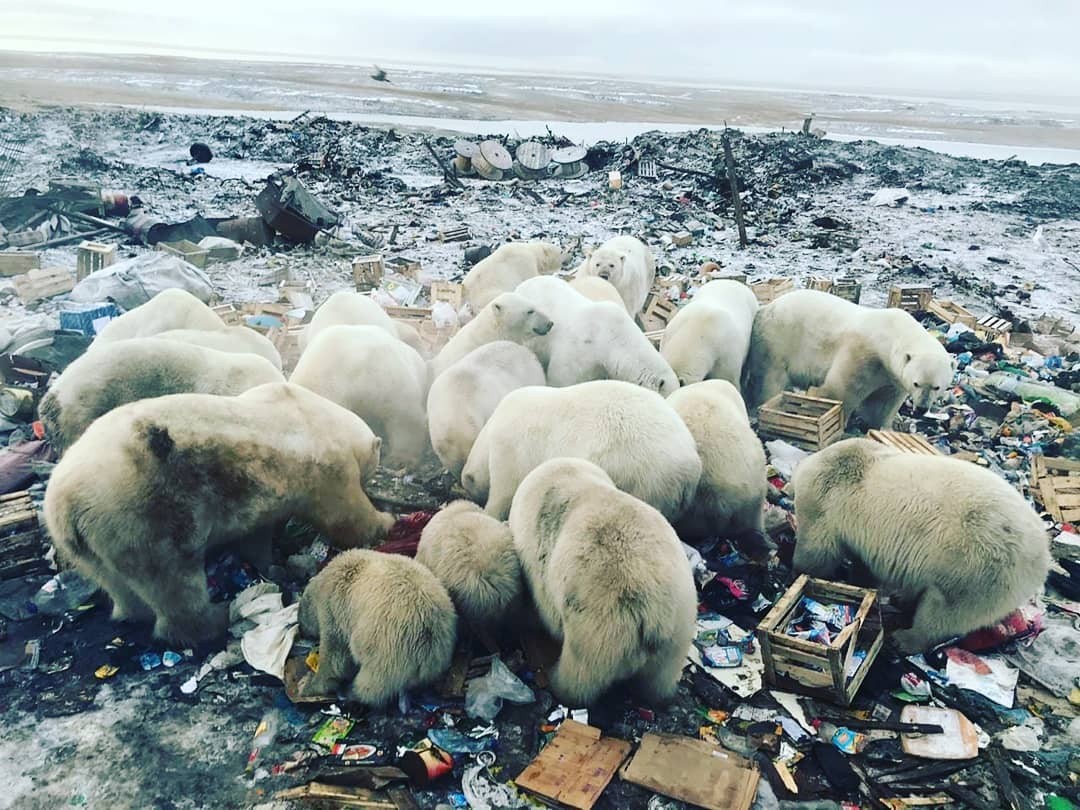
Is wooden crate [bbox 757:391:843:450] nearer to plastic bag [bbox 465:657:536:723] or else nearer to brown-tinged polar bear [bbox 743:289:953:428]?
brown-tinged polar bear [bbox 743:289:953:428]

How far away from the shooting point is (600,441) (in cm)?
467

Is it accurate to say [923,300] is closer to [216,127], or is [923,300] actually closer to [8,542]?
[8,542]

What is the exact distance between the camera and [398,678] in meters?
Answer: 3.83

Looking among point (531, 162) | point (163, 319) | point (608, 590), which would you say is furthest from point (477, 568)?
point (531, 162)

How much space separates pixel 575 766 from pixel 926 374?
191 inches

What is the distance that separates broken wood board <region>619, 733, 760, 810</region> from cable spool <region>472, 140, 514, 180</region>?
1876 centimetres

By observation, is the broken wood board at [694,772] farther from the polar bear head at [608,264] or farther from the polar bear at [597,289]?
the polar bear head at [608,264]

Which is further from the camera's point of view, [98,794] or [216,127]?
[216,127]

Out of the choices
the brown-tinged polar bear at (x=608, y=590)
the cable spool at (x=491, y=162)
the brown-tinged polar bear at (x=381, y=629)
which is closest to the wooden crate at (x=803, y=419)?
the brown-tinged polar bear at (x=608, y=590)

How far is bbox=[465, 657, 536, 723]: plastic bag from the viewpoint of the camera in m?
3.88

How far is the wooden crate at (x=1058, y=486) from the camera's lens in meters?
5.75

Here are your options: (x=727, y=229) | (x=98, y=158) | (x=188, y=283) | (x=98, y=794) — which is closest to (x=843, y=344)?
(x=98, y=794)

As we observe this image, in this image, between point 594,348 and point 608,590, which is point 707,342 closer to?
point 594,348

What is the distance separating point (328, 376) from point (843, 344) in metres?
4.81
